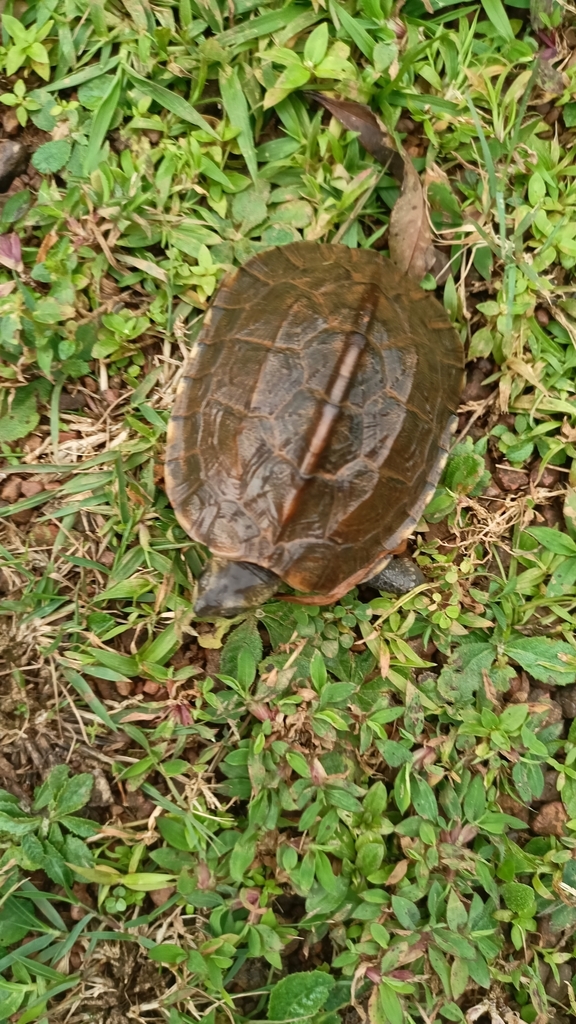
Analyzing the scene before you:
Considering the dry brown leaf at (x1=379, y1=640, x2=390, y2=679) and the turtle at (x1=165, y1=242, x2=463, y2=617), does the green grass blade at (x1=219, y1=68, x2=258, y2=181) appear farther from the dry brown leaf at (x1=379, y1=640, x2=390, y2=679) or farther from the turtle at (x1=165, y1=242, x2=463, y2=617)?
the dry brown leaf at (x1=379, y1=640, x2=390, y2=679)

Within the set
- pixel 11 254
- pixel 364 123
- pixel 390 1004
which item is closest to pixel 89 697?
pixel 390 1004

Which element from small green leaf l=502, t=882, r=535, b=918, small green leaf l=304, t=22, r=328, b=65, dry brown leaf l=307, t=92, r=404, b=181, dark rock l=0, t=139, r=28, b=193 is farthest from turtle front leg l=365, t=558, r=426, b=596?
dark rock l=0, t=139, r=28, b=193

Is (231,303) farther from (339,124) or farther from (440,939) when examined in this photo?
(440,939)

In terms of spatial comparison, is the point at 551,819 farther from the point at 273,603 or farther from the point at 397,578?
the point at 273,603

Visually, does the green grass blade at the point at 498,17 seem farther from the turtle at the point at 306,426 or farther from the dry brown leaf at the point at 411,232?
the turtle at the point at 306,426

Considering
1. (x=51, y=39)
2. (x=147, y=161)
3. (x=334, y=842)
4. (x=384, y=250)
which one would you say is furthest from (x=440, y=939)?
(x=51, y=39)

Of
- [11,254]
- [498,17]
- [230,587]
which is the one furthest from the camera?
[498,17]
